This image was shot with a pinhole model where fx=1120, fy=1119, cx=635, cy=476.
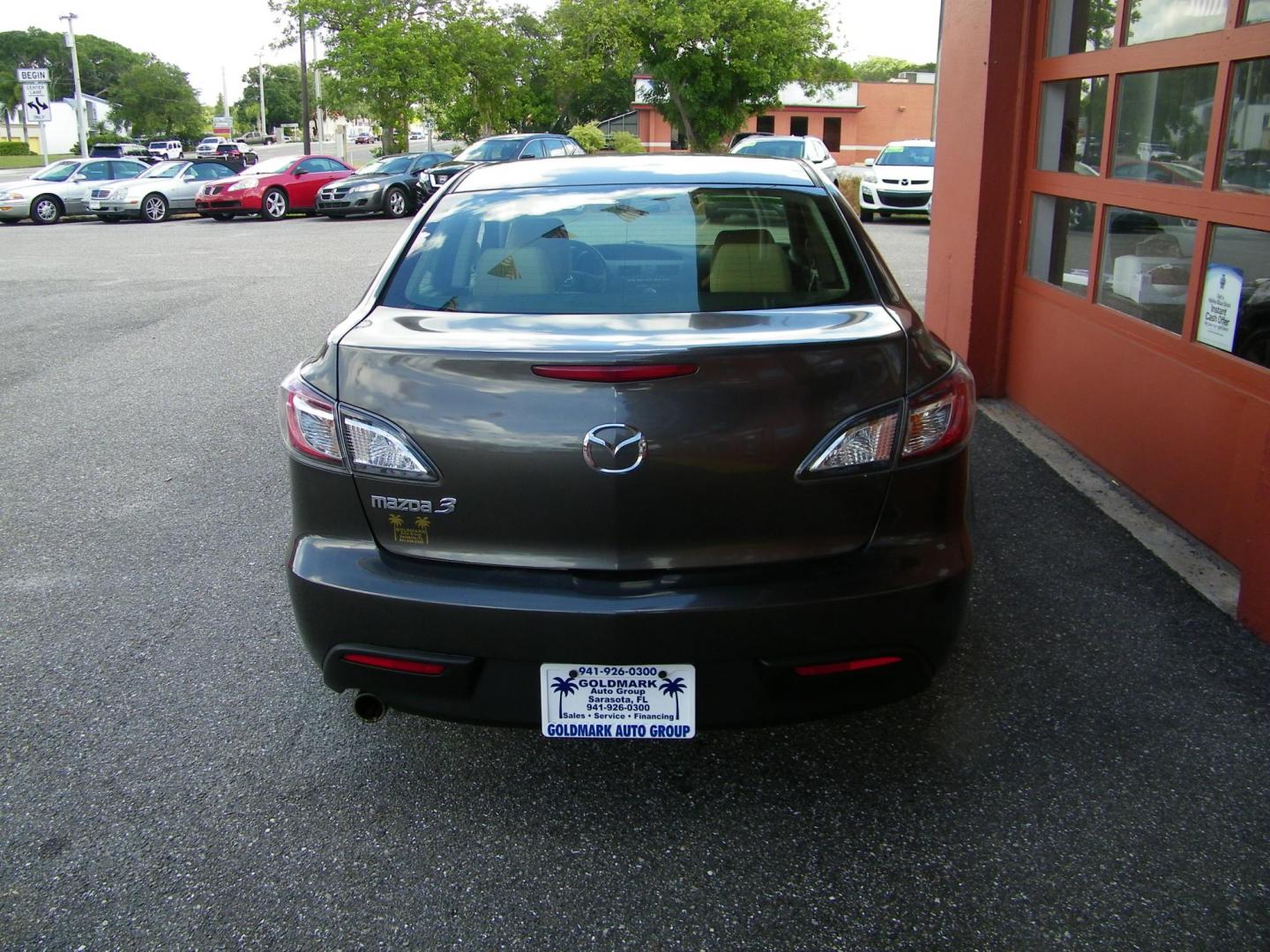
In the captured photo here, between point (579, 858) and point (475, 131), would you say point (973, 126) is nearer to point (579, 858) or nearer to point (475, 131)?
point (579, 858)

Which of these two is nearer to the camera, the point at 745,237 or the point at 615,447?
the point at 615,447

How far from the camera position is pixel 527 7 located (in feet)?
129

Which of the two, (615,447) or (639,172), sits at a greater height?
(639,172)

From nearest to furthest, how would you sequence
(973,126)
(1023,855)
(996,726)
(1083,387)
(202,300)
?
1. (1023,855)
2. (996,726)
3. (1083,387)
4. (973,126)
5. (202,300)

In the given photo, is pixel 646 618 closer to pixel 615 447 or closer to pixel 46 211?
pixel 615 447

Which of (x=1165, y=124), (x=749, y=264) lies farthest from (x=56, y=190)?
(x=749, y=264)

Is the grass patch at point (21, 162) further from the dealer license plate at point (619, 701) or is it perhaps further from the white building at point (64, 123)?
the dealer license plate at point (619, 701)

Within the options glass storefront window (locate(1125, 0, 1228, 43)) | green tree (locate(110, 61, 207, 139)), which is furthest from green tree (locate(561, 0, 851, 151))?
green tree (locate(110, 61, 207, 139))

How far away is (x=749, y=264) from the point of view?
10.5ft

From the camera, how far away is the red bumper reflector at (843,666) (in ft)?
8.46

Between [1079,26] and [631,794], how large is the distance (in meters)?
4.97

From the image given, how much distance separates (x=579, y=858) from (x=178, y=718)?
142 cm

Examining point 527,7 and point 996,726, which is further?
point 527,7

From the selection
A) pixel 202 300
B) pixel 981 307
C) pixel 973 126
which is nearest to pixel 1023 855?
pixel 981 307
